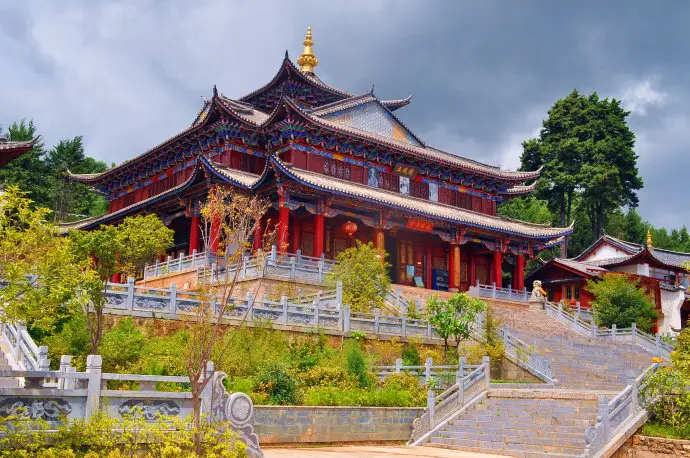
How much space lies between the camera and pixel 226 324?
18.5 m

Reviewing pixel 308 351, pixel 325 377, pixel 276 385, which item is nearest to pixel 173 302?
pixel 308 351

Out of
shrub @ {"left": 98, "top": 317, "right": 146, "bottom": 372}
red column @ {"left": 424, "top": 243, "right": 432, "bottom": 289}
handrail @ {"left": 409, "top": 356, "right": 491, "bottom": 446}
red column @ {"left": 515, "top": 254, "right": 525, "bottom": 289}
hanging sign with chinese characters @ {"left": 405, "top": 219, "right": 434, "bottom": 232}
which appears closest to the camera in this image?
shrub @ {"left": 98, "top": 317, "right": 146, "bottom": 372}

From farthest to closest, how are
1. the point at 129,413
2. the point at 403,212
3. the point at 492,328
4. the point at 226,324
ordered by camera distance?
1. the point at 403,212
2. the point at 492,328
3. the point at 226,324
4. the point at 129,413

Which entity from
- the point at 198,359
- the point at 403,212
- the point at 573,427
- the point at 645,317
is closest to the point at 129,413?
the point at 198,359

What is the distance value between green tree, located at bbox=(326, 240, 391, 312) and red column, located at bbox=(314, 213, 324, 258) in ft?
16.5

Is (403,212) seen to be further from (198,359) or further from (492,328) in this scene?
(198,359)

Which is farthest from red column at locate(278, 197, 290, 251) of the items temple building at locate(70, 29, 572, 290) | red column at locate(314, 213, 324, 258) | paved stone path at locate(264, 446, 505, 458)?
paved stone path at locate(264, 446, 505, 458)

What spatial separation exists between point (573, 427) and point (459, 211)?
2139cm

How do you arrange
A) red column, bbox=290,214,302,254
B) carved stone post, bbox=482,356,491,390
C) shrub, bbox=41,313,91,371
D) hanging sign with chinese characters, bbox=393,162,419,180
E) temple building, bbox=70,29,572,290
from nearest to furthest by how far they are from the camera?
shrub, bbox=41,313,91,371 → carved stone post, bbox=482,356,491,390 → temple building, bbox=70,29,572,290 → red column, bbox=290,214,302,254 → hanging sign with chinese characters, bbox=393,162,419,180

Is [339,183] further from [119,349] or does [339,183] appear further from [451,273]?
[119,349]

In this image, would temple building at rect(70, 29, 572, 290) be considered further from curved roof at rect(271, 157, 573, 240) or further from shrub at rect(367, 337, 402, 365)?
shrub at rect(367, 337, 402, 365)

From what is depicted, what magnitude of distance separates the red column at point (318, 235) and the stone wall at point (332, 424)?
461 inches

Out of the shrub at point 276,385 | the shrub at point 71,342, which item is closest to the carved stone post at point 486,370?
the shrub at point 276,385

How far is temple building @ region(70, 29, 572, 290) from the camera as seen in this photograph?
98.5 feet
